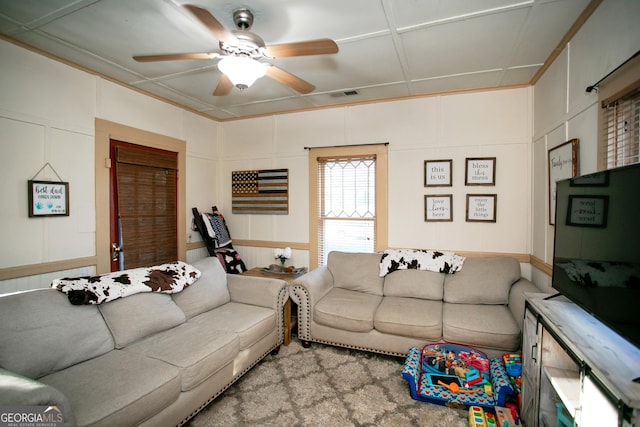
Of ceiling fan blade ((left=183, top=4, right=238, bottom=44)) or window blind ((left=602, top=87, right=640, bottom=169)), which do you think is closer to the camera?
ceiling fan blade ((left=183, top=4, right=238, bottom=44))

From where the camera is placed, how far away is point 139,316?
88.2 inches

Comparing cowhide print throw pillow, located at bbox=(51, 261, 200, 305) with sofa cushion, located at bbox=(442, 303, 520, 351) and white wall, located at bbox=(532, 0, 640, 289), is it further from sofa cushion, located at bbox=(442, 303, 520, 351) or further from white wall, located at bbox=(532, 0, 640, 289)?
white wall, located at bbox=(532, 0, 640, 289)

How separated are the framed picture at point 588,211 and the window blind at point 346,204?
2.27m

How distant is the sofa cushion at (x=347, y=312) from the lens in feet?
9.24

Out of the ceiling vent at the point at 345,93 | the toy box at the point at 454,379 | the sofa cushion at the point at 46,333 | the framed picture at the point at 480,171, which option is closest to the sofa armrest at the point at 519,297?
the toy box at the point at 454,379

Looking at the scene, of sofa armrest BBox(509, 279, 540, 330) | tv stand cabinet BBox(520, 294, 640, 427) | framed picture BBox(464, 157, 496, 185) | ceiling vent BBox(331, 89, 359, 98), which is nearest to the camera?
tv stand cabinet BBox(520, 294, 640, 427)

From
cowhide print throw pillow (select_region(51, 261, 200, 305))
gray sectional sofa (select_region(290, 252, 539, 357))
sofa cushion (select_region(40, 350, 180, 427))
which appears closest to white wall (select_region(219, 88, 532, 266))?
gray sectional sofa (select_region(290, 252, 539, 357))

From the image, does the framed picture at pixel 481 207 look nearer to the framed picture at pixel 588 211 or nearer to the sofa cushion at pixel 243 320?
the framed picture at pixel 588 211

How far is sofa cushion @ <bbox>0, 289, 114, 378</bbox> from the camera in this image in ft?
5.41

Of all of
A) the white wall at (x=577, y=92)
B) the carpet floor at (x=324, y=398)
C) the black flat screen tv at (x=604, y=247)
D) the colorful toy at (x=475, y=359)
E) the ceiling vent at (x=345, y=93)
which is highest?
the ceiling vent at (x=345, y=93)

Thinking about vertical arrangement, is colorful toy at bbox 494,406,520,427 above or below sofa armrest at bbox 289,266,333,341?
below

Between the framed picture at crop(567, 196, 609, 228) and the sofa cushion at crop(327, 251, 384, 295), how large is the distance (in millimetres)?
1961

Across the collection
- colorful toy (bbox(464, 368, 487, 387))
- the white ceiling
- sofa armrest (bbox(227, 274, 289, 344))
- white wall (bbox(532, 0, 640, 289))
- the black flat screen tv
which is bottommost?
colorful toy (bbox(464, 368, 487, 387))

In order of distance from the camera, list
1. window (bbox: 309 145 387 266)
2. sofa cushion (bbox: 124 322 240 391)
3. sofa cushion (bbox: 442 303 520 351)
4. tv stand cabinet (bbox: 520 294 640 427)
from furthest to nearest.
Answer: window (bbox: 309 145 387 266) → sofa cushion (bbox: 442 303 520 351) → sofa cushion (bbox: 124 322 240 391) → tv stand cabinet (bbox: 520 294 640 427)
